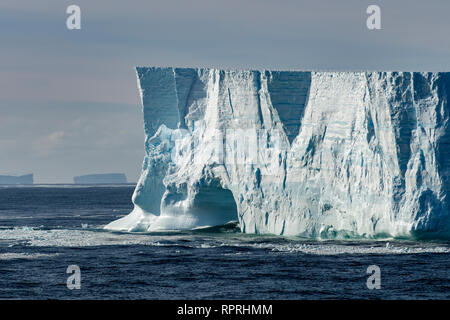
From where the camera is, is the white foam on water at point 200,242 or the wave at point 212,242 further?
the wave at point 212,242

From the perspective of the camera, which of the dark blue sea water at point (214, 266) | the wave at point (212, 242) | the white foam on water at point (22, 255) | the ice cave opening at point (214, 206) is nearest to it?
the dark blue sea water at point (214, 266)

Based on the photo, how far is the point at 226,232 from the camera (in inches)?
1626

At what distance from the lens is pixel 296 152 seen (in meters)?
38.0

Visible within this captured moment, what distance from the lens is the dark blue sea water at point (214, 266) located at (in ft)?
84.9

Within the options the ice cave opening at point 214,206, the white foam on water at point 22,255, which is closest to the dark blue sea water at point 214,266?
the white foam on water at point 22,255

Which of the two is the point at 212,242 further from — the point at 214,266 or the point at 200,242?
the point at 214,266

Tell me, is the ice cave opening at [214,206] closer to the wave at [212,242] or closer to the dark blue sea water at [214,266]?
the wave at [212,242]

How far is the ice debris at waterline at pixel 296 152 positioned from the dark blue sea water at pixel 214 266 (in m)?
1.17

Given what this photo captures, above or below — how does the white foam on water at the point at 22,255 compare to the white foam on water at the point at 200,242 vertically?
below

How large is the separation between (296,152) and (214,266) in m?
9.28

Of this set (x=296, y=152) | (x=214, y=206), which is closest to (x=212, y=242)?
(x=214, y=206)

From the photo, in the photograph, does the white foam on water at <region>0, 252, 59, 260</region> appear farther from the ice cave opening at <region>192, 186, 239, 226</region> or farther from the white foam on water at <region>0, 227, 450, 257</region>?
the ice cave opening at <region>192, 186, 239, 226</region>
